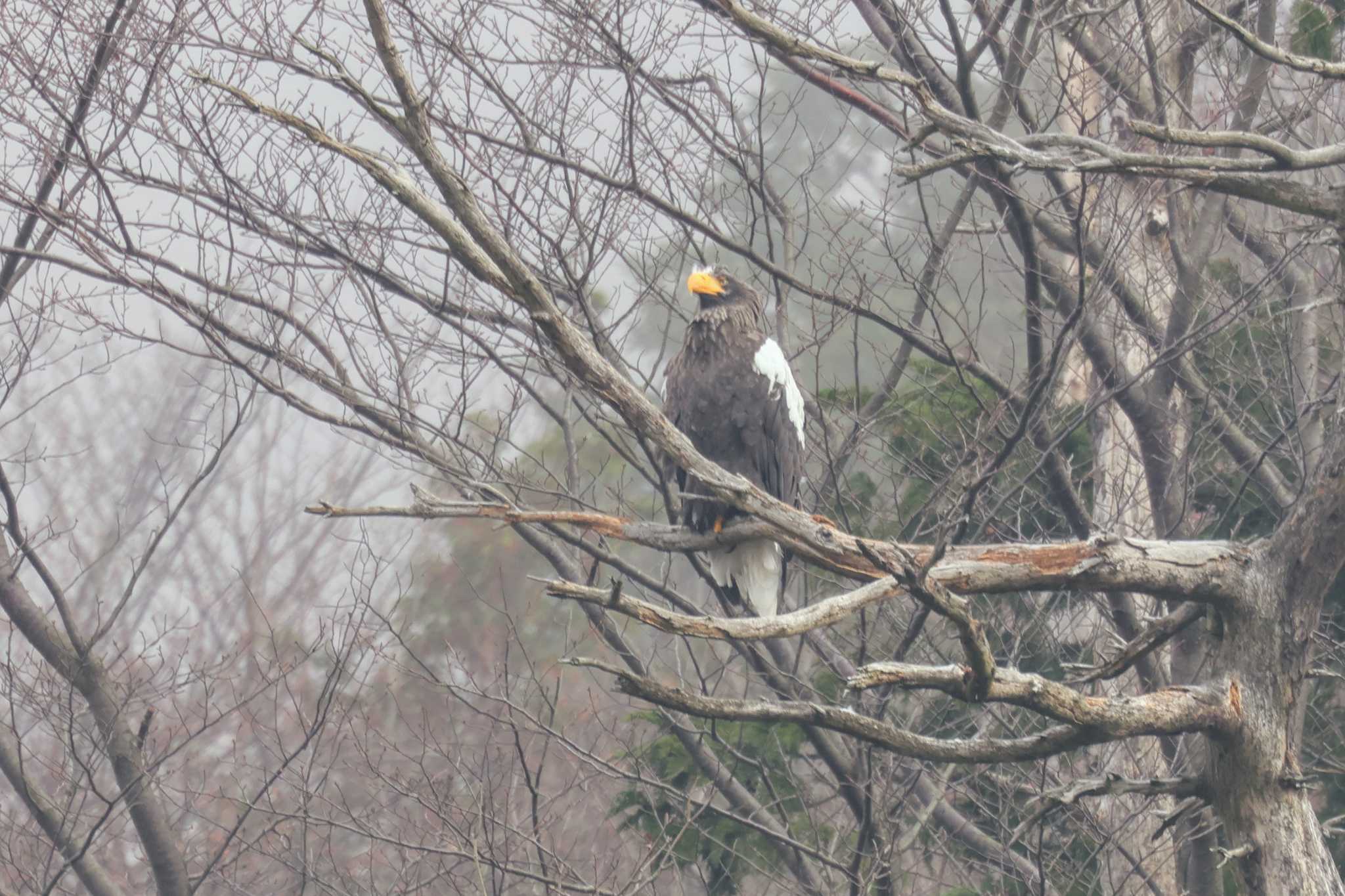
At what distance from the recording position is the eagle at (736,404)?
17.3ft

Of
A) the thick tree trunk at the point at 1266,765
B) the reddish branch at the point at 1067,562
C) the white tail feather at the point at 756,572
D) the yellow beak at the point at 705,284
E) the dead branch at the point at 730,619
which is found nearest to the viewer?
the dead branch at the point at 730,619

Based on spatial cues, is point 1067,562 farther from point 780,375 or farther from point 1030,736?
point 780,375

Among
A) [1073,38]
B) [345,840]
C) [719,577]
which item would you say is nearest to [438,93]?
[719,577]

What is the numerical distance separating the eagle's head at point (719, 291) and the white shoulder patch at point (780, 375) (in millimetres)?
193

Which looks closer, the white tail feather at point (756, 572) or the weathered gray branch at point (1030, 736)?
the weathered gray branch at point (1030, 736)

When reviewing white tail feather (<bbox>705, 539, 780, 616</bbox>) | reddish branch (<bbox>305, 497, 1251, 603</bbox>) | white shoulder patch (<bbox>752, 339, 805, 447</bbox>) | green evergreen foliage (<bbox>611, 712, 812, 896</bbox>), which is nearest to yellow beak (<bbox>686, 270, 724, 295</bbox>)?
white shoulder patch (<bbox>752, 339, 805, 447</bbox>)

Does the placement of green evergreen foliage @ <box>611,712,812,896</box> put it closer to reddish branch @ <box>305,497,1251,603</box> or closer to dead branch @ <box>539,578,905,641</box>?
reddish branch @ <box>305,497,1251,603</box>

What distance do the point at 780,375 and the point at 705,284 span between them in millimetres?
491

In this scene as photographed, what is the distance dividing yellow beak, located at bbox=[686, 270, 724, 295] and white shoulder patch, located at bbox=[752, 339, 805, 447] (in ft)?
0.96

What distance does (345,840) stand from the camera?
37.5 ft

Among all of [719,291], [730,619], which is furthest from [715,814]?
[730,619]

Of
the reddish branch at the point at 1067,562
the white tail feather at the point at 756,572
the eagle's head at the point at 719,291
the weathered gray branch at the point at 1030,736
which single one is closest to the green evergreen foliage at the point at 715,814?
the white tail feather at the point at 756,572

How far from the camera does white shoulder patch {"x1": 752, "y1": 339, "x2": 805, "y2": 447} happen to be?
529 centimetres

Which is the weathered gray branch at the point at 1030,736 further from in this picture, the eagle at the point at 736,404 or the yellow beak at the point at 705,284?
the yellow beak at the point at 705,284
